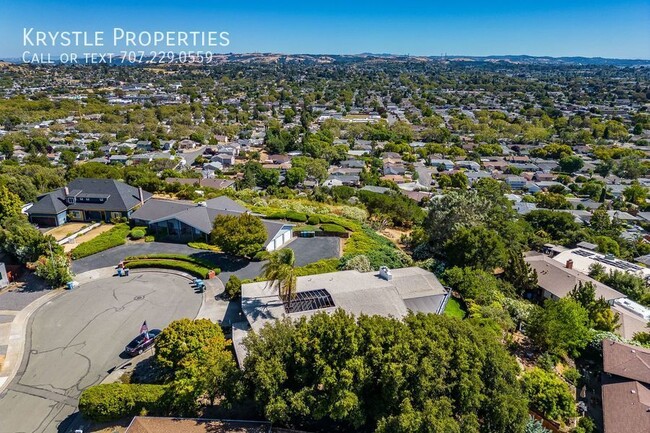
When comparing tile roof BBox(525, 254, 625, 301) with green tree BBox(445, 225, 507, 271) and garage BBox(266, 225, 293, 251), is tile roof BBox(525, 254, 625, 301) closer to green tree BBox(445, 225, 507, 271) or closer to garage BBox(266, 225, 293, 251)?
green tree BBox(445, 225, 507, 271)

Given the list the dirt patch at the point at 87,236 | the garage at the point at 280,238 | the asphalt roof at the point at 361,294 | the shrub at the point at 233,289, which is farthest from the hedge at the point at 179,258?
the asphalt roof at the point at 361,294

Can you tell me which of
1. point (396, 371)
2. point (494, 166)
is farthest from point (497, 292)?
point (494, 166)

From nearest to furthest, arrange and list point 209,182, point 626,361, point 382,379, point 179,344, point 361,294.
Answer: point 382,379
point 179,344
point 626,361
point 361,294
point 209,182

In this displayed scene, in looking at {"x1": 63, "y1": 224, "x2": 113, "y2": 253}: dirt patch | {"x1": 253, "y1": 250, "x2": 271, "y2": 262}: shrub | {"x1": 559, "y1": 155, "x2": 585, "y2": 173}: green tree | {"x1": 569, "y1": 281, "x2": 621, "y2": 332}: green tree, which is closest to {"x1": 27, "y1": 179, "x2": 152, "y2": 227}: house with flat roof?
{"x1": 63, "y1": 224, "x2": 113, "y2": 253}: dirt patch

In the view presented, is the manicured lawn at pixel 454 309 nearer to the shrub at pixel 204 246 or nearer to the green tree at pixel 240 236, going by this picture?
the green tree at pixel 240 236

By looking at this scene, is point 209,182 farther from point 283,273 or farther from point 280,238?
point 283,273

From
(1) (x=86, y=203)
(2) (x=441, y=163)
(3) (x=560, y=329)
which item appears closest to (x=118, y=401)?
(3) (x=560, y=329)
